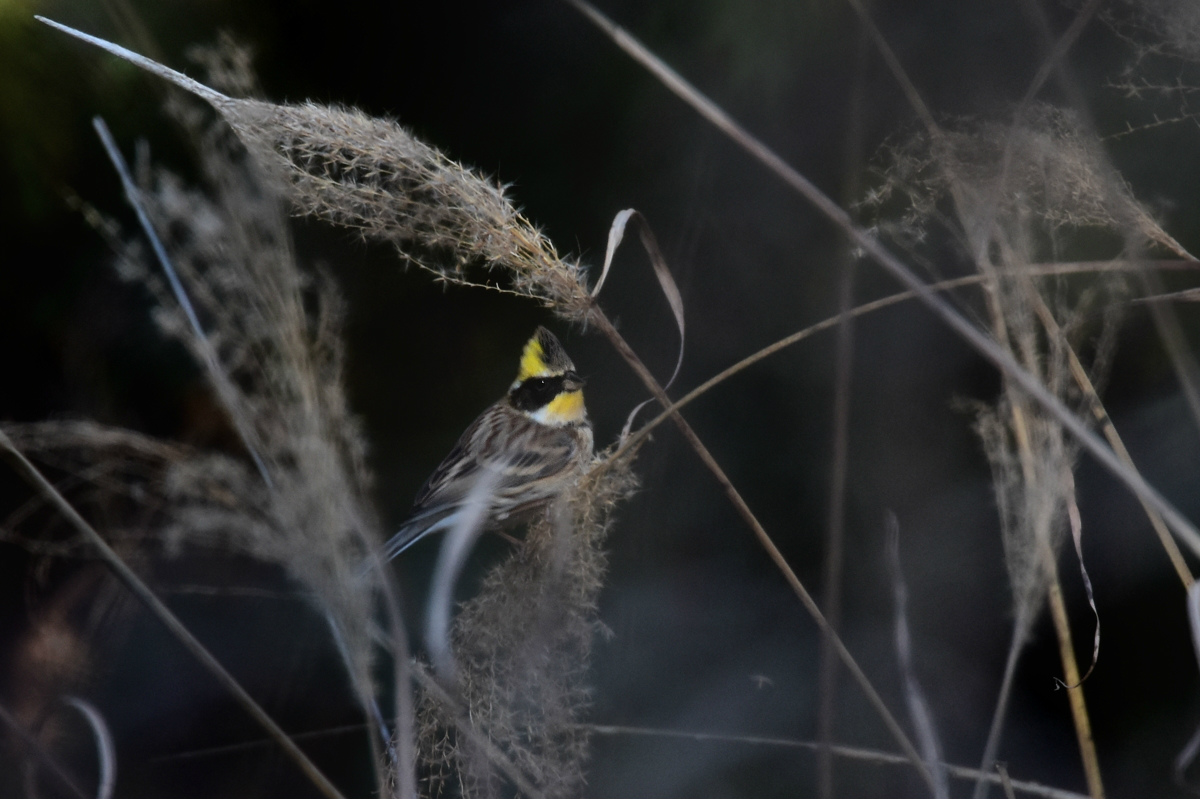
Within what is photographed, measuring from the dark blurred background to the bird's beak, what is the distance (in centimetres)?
3

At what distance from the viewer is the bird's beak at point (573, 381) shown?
52.2 inches

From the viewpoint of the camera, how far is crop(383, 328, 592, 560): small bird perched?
1.30m

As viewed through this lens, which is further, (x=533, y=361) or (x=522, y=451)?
(x=522, y=451)

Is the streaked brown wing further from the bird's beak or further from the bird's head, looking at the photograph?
the bird's beak

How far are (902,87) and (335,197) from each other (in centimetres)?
77

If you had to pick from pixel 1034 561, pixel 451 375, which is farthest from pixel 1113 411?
pixel 451 375

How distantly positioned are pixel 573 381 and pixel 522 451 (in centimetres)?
31

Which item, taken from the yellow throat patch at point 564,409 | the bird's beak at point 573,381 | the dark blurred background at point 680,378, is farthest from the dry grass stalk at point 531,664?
the yellow throat patch at point 564,409

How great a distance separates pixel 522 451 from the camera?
1.60 m

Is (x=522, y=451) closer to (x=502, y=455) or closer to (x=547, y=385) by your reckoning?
(x=502, y=455)

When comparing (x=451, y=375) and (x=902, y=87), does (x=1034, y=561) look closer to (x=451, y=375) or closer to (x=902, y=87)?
(x=902, y=87)

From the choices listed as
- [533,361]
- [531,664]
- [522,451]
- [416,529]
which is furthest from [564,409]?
[531,664]

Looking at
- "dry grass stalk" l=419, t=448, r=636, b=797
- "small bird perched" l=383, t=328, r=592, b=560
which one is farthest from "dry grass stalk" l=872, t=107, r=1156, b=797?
"small bird perched" l=383, t=328, r=592, b=560

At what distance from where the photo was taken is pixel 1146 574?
3.55 ft
